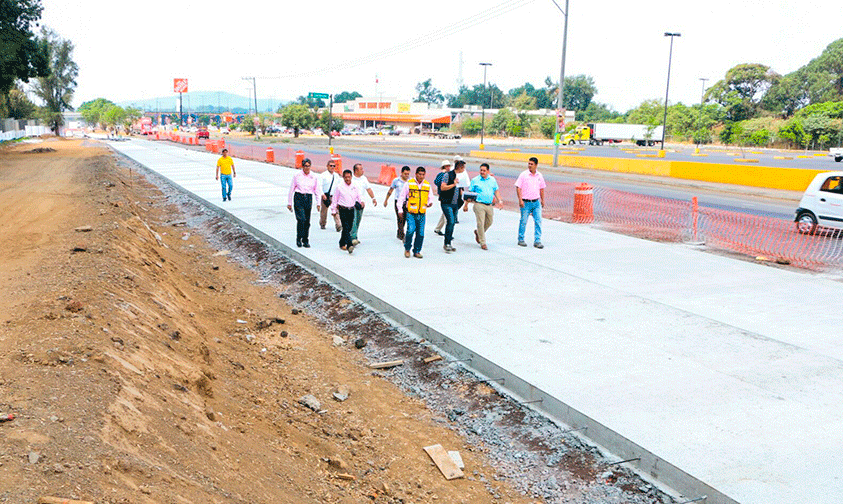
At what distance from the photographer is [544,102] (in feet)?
539

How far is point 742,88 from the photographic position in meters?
96.6

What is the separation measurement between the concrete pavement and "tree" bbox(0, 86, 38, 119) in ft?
231

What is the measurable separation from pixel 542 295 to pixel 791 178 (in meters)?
21.7

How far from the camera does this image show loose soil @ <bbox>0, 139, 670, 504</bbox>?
4.23 m

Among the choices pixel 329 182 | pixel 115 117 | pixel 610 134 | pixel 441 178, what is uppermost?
pixel 115 117

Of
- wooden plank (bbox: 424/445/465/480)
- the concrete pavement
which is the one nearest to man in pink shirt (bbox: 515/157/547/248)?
the concrete pavement

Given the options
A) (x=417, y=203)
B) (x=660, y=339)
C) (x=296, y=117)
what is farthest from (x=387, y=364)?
(x=296, y=117)

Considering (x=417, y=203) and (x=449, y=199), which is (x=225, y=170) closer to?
(x=449, y=199)

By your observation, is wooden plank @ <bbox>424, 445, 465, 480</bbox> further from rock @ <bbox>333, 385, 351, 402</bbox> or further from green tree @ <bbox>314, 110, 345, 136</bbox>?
green tree @ <bbox>314, 110, 345, 136</bbox>

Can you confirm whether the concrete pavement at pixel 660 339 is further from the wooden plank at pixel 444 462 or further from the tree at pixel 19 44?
the tree at pixel 19 44

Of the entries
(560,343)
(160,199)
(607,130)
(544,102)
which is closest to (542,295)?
(560,343)

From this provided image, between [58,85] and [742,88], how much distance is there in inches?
3791

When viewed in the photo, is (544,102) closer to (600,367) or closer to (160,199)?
(160,199)

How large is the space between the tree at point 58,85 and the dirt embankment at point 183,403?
9084cm
